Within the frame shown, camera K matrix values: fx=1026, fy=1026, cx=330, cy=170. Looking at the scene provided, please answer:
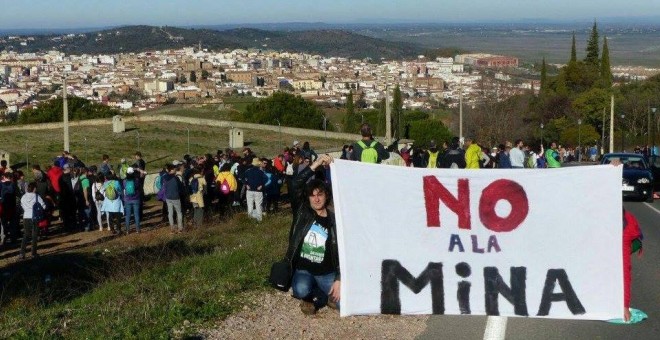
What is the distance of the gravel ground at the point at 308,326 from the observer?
8.86 m

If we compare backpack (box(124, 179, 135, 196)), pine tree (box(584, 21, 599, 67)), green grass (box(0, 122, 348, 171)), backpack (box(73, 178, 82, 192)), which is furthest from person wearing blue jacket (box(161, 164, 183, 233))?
pine tree (box(584, 21, 599, 67))

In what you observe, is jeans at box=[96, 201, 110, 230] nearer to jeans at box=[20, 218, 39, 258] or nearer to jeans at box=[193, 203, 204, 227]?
jeans at box=[193, 203, 204, 227]

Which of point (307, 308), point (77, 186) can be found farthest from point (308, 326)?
point (77, 186)

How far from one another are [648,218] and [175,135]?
36.1 meters

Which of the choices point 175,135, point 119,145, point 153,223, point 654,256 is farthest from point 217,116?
point 654,256

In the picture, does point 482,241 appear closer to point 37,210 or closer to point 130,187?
point 37,210

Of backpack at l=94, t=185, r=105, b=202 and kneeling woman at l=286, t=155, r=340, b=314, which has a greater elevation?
kneeling woman at l=286, t=155, r=340, b=314

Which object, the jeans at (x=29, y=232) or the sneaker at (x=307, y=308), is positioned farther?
the jeans at (x=29, y=232)

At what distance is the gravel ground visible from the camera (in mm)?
8859

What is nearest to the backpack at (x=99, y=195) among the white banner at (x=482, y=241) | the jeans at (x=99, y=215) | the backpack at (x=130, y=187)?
the jeans at (x=99, y=215)

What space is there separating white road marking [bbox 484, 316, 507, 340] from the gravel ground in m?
0.57

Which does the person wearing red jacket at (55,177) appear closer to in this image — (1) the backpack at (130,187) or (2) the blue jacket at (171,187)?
(1) the backpack at (130,187)

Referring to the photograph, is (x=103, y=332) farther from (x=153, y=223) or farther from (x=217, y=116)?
(x=217, y=116)

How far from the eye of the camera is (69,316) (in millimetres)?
9477
